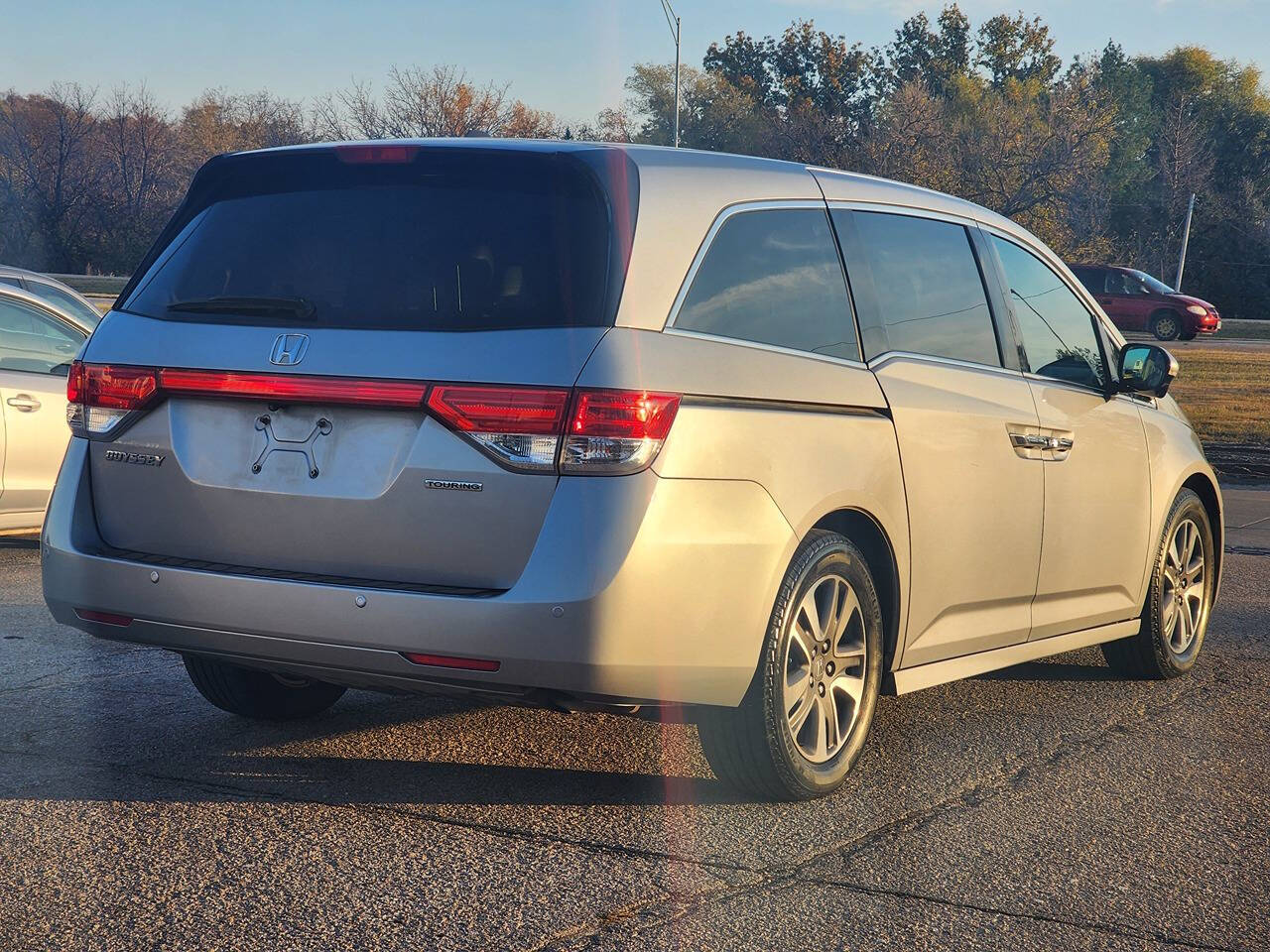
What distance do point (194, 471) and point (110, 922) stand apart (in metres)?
1.28

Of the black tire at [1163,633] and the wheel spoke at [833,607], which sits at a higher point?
the wheel spoke at [833,607]

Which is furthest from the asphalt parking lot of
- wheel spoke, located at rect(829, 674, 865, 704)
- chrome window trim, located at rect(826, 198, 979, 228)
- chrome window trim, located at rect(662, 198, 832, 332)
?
chrome window trim, located at rect(826, 198, 979, 228)

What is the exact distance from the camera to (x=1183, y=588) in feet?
21.9

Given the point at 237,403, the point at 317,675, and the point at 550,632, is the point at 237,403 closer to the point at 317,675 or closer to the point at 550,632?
the point at 317,675

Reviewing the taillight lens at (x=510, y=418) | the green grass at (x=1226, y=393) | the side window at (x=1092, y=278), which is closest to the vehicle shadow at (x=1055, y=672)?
the taillight lens at (x=510, y=418)

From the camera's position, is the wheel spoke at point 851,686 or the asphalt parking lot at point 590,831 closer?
the asphalt parking lot at point 590,831

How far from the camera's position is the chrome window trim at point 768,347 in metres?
4.07

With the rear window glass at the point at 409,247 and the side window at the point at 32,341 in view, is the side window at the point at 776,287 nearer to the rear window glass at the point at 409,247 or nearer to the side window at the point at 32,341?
the rear window glass at the point at 409,247

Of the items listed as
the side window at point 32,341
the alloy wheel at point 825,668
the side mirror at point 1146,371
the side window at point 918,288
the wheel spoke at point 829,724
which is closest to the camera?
the alloy wheel at point 825,668

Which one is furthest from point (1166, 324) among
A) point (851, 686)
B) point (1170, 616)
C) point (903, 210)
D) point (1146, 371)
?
point (851, 686)

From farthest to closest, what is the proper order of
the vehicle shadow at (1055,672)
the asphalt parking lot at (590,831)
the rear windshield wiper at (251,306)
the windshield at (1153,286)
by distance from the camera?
the windshield at (1153,286) → the vehicle shadow at (1055,672) → the rear windshield wiper at (251,306) → the asphalt parking lot at (590,831)

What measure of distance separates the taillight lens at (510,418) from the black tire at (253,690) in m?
1.66

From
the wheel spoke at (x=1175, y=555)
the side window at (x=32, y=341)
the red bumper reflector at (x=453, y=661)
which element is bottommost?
the wheel spoke at (x=1175, y=555)

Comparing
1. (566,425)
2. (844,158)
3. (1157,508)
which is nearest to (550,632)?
(566,425)
